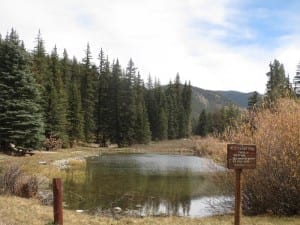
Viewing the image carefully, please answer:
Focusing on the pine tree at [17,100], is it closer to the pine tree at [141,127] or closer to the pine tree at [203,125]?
the pine tree at [141,127]

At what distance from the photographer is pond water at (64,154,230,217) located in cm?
2055

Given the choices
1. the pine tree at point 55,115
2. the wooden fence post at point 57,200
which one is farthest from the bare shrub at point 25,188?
the pine tree at point 55,115

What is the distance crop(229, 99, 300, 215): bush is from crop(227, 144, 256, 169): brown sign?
207 inches

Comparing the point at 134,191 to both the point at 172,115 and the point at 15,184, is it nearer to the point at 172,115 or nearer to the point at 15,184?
the point at 15,184

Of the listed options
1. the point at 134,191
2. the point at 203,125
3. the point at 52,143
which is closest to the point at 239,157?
the point at 134,191

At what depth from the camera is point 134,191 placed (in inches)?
1040

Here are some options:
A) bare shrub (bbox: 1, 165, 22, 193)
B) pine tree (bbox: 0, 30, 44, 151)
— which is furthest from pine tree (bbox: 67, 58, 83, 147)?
bare shrub (bbox: 1, 165, 22, 193)

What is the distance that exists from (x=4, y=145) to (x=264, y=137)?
95.6 feet

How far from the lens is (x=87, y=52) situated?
293ft

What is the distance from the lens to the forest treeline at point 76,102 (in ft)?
133

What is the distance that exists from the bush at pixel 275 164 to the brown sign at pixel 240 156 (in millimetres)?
5261

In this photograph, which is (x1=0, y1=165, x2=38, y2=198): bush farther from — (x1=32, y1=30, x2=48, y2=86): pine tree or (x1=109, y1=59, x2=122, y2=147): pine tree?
(x1=109, y1=59, x2=122, y2=147): pine tree

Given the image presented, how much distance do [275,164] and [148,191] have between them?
1131 cm

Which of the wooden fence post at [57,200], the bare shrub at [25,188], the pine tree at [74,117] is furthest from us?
the pine tree at [74,117]
